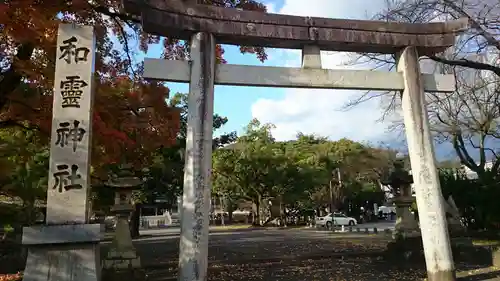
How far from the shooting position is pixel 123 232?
11891 millimetres

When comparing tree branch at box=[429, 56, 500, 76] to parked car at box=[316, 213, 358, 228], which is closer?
tree branch at box=[429, 56, 500, 76]

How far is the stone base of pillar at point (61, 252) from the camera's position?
5410 mm

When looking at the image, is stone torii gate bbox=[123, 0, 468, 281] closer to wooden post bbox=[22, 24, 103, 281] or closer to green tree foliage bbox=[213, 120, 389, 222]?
wooden post bbox=[22, 24, 103, 281]

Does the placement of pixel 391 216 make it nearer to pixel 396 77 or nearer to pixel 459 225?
pixel 459 225

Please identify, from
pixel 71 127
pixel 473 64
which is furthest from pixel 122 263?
pixel 473 64

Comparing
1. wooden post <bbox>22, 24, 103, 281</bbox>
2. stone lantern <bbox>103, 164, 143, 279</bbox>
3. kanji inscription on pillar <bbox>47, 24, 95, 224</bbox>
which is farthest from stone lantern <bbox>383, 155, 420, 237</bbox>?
kanji inscription on pillar <bbox>47, 24, 95, 224</bbox>

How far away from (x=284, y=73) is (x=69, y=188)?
12.8 feet

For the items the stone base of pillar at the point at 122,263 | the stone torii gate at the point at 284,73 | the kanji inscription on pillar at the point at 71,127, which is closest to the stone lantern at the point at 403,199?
the stone torii gate at the point at 284,73

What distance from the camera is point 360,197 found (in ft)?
136

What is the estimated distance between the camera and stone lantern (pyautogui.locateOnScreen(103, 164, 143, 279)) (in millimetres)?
11562

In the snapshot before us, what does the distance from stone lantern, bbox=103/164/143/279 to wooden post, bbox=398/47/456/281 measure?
297 inches

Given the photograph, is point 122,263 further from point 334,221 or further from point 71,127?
point 334,221

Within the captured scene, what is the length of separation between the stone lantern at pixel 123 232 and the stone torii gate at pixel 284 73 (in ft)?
18.9

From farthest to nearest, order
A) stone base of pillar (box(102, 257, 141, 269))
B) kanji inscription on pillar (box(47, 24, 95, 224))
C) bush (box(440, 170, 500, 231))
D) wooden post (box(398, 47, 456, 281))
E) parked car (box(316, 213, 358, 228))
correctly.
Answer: parked car (box(316, 213, 358, 228)) < bush (box(440, 170, 500, 231)) < stone base of pillar (box(102, 257, 141, 269)) < wooden post (box(398, 47, 456, 281)) < kanji inscription on pillar (box(47, 24, 95, 224))
